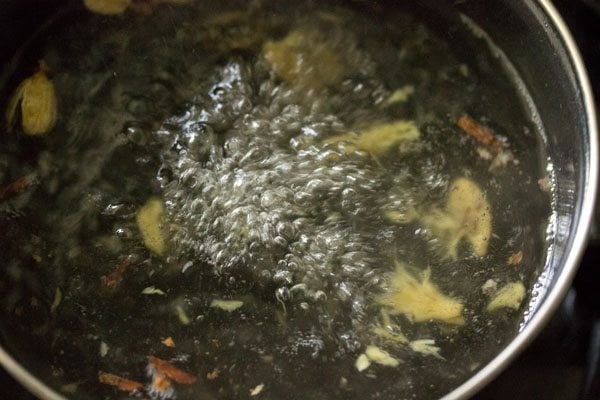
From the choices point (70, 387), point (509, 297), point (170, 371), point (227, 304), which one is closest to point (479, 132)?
point (509, 297)

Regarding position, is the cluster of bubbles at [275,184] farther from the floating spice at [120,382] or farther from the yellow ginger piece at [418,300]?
the floating spice at [120,382]

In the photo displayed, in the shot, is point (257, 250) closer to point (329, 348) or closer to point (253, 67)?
point (329, 348)

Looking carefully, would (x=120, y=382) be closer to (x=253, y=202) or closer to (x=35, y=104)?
→ (x=253, y=202)

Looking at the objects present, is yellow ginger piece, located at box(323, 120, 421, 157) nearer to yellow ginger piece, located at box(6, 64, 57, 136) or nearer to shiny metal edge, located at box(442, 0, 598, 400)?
shiny metal edge, located at box(442, 0, 598, 400)

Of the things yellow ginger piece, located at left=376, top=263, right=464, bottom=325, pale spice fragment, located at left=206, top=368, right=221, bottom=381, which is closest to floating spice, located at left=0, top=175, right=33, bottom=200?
pale spice fragment, located at left=206, top=368, right=221, bottom=381

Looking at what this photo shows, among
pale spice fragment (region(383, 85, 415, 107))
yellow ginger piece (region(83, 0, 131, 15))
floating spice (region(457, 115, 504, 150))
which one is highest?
yellow ginger piece (region(83, 0, 131, 15))

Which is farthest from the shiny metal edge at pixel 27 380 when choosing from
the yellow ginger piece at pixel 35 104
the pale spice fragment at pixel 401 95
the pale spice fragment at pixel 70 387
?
the pale spice fragment at pixel 401 95
